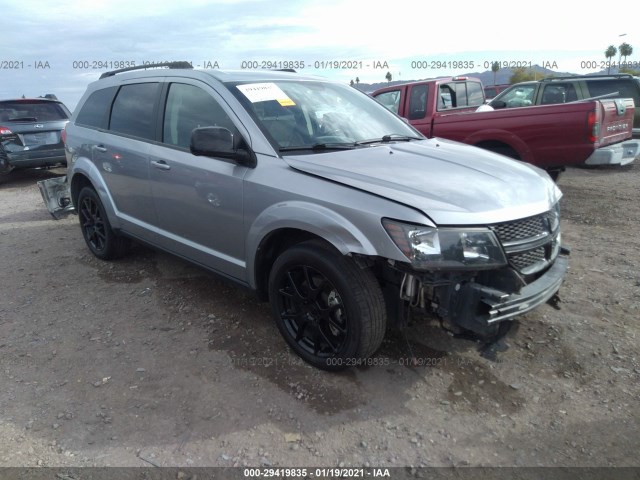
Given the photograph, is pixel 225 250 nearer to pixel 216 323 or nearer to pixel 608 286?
pixel 216 323

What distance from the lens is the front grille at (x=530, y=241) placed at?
262cm

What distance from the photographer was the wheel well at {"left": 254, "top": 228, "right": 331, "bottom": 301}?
3059mm

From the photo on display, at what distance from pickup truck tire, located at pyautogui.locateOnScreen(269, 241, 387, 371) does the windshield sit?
761 mm

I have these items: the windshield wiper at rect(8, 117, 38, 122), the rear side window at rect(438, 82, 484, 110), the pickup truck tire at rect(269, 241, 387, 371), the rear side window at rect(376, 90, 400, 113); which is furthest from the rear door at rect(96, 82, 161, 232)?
the windshield wiper at rect(8, 117, 38, 122)

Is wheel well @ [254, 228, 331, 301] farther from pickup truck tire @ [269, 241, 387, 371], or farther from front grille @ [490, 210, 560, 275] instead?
front grille @ [490, 210, 560, 275]

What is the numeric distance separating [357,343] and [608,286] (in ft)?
8.51

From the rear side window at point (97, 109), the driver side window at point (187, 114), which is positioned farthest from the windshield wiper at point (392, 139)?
the rear side window at point (97, 109)

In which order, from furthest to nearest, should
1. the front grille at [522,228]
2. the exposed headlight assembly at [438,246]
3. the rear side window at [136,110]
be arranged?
1. the rear side window at [136,110]
2. the front grille at [522,228]
3. the exposed headlight assembly at [438,246]

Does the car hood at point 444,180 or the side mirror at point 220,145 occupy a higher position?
the side mirror at point 220,145

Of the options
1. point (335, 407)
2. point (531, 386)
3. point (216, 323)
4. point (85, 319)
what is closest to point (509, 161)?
point (531, 386)

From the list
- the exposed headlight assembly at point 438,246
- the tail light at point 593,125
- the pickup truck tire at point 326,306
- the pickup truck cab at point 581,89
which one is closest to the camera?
the exposed headlight assembly at point 438,246

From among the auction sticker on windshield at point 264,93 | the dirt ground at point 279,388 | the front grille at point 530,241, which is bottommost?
the dirt ground at point 279,388

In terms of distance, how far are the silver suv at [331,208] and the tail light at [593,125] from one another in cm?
328

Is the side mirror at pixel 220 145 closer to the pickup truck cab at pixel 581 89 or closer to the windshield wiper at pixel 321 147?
the windshield wiper at pixel 321 147
